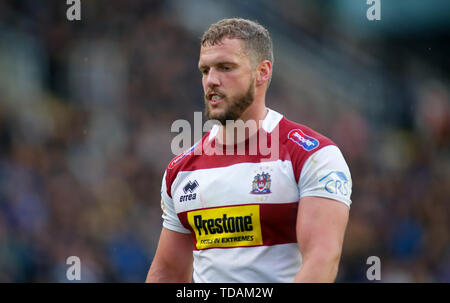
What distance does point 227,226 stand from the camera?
377cm

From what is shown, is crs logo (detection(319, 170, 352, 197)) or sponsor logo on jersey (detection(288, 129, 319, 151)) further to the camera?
sponsor logo on jersey (detection(288, 129, 319, 151))

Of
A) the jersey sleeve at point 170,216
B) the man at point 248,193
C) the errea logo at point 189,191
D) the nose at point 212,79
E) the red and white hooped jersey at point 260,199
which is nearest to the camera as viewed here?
the man at point 248,193

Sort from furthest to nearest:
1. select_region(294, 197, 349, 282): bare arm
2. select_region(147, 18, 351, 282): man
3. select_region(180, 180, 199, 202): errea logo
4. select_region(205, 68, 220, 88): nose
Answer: select_region(180, 180, 199, 202): errea logo → select_region(205, 68, 220, 88): nose → select_region(147, 18, 351, 282): man → select_region(294, 197, 349, 282): bare arm

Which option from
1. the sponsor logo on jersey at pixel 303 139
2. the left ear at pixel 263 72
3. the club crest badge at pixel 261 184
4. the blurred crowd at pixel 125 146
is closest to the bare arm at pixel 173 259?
the club crest badge at pixel 261 184

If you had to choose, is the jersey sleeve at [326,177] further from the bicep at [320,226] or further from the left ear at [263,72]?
the left ear at [263,72]

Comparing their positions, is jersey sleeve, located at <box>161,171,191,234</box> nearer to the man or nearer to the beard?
the man

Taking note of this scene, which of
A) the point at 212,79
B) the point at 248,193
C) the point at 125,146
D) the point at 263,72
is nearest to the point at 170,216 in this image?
the point at 248,193

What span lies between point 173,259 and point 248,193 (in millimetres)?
806

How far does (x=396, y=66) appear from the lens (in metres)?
10.4

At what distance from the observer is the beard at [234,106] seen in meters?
3.89

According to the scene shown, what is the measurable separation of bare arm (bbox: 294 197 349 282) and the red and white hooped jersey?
6 centimetres

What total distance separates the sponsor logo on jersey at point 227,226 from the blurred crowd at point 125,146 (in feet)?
15.4

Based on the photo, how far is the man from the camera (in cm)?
348

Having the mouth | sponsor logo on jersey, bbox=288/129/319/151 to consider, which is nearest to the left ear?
the mouth
